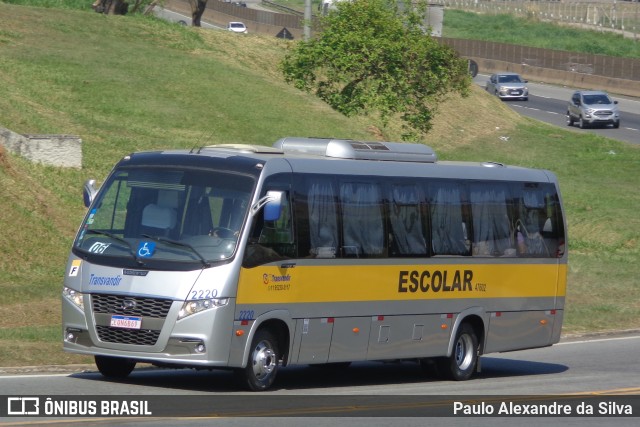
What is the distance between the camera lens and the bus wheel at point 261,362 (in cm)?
1416

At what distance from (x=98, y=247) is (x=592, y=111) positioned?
50.4 m

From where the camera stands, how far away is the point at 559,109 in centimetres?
7044

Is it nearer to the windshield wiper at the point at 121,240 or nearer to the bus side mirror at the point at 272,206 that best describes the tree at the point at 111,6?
the windshield wiper at the point at 121,240

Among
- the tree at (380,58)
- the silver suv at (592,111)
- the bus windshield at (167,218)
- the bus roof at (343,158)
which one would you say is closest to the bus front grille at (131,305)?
the bus windshield at (167,218)

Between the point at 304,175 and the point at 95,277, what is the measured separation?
2821 millimetres

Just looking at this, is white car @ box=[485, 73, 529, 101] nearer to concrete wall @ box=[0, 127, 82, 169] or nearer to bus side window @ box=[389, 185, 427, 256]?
concrete wall @ box=[0, 127, 82, 169]

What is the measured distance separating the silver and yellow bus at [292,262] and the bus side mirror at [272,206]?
19 millimetres

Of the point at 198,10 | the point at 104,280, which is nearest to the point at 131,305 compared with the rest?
the point at 104,280

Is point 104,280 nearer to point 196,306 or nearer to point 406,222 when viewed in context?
point 196,306

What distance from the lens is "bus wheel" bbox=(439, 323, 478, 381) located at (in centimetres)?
1745

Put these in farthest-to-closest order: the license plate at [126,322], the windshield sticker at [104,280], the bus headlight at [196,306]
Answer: the windshield sticker at [104,280]
the license plate at [126,322]
the bus headlight at [196,306]

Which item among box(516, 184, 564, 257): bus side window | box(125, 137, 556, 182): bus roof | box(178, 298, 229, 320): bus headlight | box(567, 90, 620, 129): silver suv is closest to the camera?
box(178, 298, 229, 320): bus headlight

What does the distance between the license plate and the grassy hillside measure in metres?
2.49

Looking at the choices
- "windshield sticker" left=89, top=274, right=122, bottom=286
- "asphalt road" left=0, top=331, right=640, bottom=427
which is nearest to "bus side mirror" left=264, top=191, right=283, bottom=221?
"windshield sticker" left=89, top=274, right=122, bottom=286
